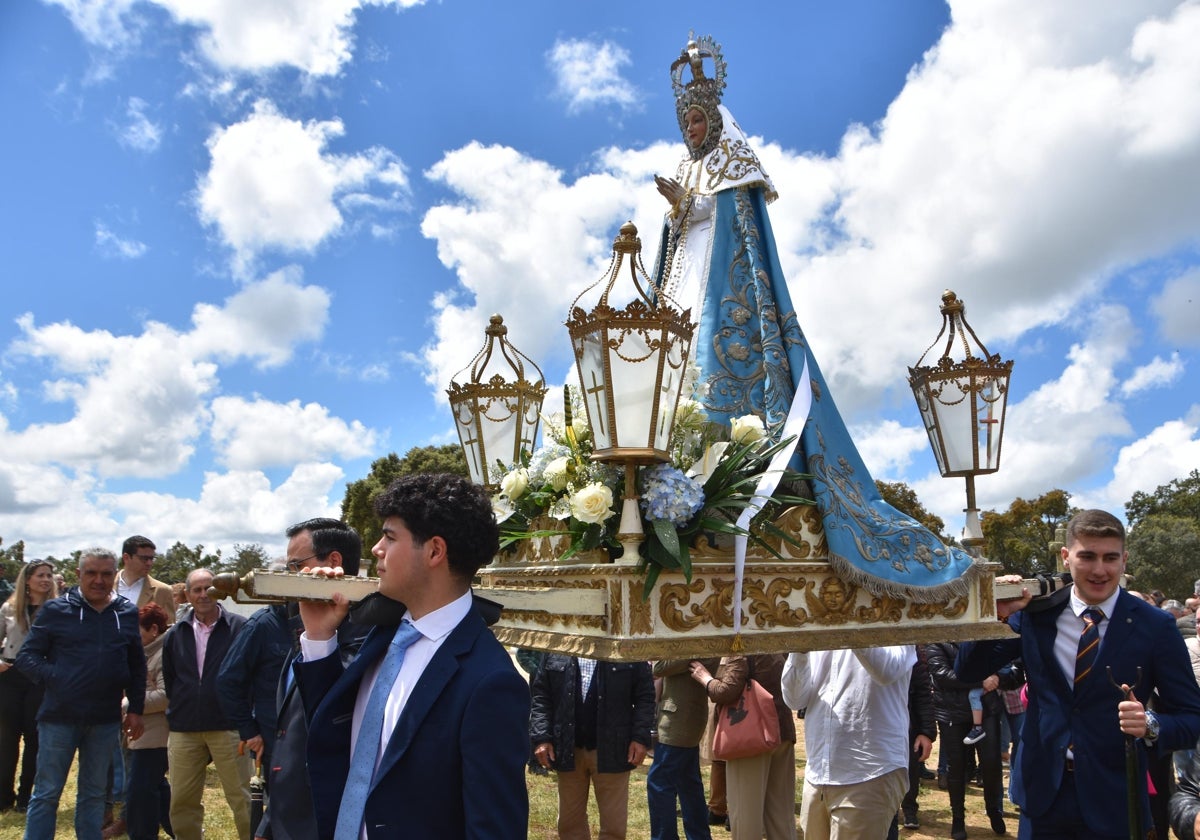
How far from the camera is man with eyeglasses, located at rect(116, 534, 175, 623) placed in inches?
292

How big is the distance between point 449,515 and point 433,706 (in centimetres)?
49

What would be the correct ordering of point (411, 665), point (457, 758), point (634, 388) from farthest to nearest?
point (634, 388), point (411, 665), point (457, 758)

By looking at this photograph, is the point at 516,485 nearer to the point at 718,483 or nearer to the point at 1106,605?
the point at 718,483

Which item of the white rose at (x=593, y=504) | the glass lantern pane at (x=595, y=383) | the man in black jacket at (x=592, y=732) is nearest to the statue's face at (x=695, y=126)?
the glass lantern pane at (x=595, y=383)

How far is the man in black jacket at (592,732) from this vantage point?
223 inches

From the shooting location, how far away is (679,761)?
19.6ft

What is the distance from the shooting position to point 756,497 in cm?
347

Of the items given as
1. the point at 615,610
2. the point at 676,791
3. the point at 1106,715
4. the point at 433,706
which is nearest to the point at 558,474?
the point at 615,610

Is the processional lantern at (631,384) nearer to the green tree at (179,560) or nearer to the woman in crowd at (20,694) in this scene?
the woman in crowd at (20,694)

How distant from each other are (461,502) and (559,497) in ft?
4.68

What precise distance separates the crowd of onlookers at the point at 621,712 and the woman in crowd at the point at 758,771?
1 cm

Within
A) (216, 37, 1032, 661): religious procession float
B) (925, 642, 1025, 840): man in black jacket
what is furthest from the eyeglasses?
(925, 642, 1025, 840): man in black jacket

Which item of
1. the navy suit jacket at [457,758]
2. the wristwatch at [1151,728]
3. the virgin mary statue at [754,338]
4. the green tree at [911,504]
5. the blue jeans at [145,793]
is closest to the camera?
the navy suit jacket at [457,758]

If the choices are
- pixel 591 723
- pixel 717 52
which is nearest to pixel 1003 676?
pixel 591 723
